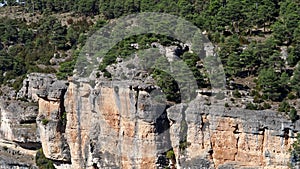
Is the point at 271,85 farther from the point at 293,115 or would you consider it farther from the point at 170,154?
the point at 170,154

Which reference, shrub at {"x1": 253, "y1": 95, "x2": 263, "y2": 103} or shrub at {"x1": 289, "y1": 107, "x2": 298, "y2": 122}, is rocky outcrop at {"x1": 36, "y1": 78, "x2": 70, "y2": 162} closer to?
shrub at {"x1": 253, "y1": 95, "x2": 263, "y2": 103}

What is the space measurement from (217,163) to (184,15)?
15036mm

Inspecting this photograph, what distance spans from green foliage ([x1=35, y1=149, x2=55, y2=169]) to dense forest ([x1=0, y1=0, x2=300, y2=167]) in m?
5.11

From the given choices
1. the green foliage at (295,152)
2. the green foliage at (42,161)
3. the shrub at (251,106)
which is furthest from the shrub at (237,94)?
the green foliage at (42,161)

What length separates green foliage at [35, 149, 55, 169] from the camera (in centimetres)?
3588

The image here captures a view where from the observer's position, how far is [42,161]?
3619 cm

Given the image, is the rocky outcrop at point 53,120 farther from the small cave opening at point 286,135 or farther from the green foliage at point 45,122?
the small cave opening at point 286,135

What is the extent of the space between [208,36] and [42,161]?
12.4 m

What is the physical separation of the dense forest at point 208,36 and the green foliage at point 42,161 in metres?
5.11

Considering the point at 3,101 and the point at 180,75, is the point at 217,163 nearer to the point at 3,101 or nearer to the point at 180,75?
the point at 180,75

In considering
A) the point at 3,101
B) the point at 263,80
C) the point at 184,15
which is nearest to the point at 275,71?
the point at 263,80

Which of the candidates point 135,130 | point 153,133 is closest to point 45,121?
point 135,130

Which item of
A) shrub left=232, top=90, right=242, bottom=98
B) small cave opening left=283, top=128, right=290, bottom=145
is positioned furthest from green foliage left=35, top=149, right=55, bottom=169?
small cave opening left=283, top=128, right=290, bottom=145

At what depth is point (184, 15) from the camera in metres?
39.8
